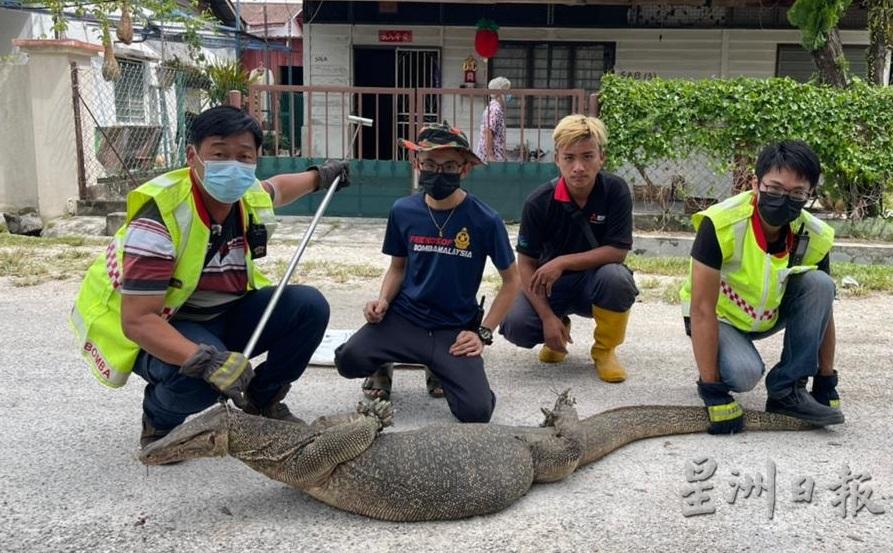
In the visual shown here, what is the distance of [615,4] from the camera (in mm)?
12781

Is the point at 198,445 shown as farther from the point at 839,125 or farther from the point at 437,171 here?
the point at 839,125

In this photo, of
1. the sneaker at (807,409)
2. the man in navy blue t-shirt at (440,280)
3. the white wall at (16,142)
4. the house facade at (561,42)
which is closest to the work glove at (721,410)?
the sneaker at (807,409)

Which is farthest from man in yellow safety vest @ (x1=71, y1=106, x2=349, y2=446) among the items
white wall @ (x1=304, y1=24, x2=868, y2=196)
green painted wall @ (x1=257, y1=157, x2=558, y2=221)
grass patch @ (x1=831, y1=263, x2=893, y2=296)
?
white wall @ (x1=304, y1=24, x2=868, y2=196)

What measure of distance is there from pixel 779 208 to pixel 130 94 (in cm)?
1167

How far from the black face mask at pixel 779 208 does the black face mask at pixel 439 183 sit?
1.38 metres

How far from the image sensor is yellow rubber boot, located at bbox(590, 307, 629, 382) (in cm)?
450

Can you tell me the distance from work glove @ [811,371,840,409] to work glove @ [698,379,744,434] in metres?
0.40

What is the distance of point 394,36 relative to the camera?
533 inches

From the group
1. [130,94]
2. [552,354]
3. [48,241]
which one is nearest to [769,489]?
[552,354]

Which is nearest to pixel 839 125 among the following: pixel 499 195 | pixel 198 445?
pixel 499 195

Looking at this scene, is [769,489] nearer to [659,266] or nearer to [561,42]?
[659,266]

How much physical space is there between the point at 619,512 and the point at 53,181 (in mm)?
9357

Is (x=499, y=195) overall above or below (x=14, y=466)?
above

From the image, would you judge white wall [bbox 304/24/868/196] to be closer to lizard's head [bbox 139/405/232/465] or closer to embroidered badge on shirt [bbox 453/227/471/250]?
embroidered badge on shirt [bbox 453/227/471/250]
